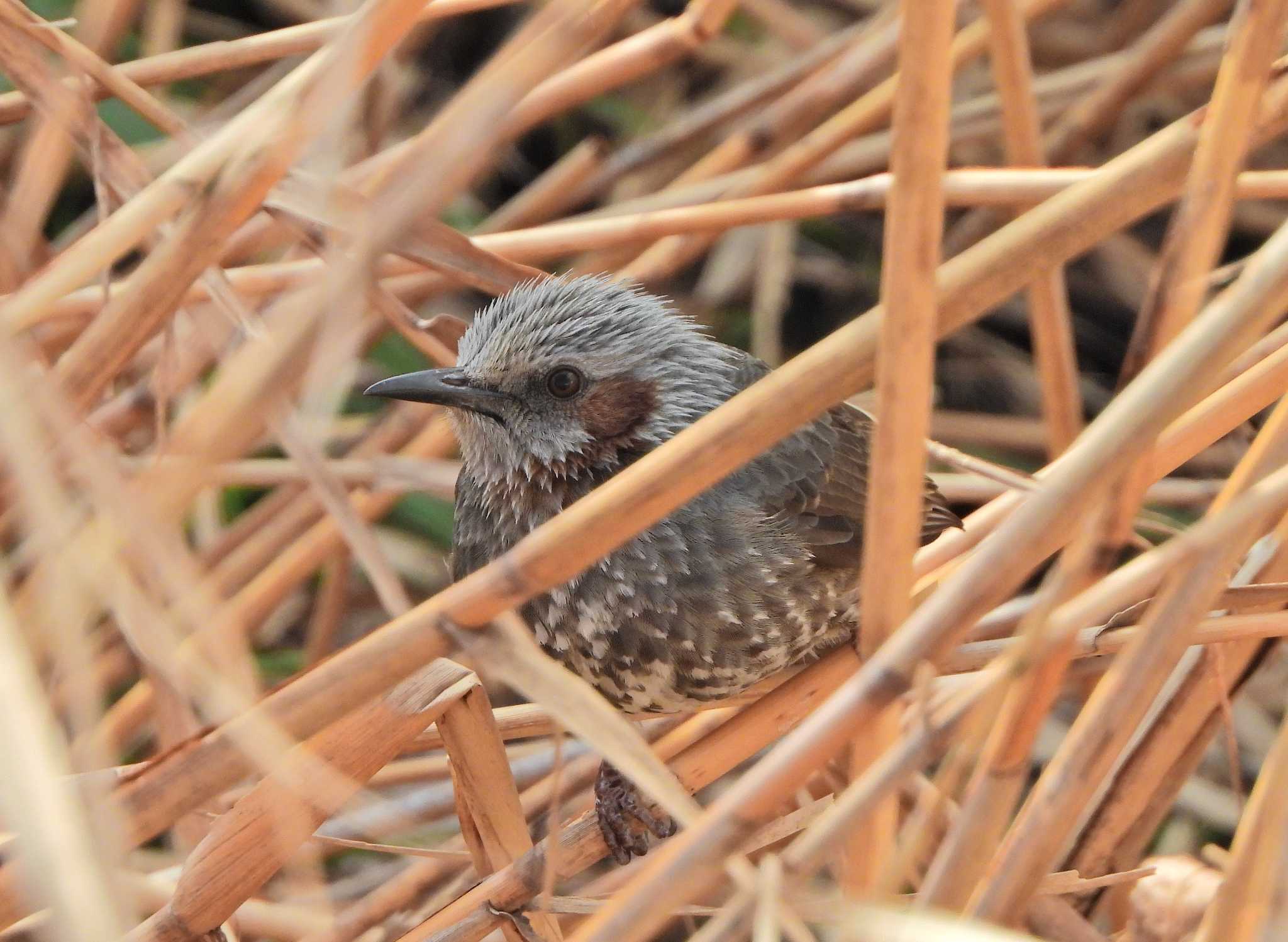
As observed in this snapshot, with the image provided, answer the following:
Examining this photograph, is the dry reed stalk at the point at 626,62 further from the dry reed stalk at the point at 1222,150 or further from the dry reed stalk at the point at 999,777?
the dry reed stalk at the point at 999,777

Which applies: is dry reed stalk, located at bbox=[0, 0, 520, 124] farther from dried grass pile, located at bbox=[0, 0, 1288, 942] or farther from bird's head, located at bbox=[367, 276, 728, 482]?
bird's head, located at bbox=[367, 276, 728, 482]

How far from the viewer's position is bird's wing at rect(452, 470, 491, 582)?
7.24 feet

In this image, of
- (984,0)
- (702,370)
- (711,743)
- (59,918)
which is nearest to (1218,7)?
(984,0)

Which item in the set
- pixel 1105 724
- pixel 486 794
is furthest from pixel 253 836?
pixel 1105 724

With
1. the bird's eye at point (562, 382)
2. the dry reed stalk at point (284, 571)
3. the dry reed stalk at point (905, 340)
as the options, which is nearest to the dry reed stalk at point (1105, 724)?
the dry reed stalk at point (905, 340)

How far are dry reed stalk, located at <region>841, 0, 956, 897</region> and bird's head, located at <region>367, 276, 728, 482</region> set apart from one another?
2.84 ft

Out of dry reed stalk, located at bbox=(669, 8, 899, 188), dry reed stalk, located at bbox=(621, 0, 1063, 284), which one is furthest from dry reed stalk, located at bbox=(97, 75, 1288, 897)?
dry reed stalk, located at bbox=(669, 8, 899, 188)

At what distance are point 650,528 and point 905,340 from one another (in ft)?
2.54

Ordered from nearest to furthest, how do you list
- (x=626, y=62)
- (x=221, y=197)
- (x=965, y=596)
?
(x=965, y=596) < (x=221, y=197) < (x=626, y=62)

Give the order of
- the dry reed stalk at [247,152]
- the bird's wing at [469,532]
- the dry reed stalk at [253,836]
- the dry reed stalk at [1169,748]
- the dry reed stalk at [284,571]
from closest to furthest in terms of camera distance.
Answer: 1. the dry reed stalk at [247,152]
2. the dry reed stalk at [253,836]
3. the dry reed stalk at [1169,748]
4. the bird's wing at [469,532]
5. the dry reed stalk at [284,571]

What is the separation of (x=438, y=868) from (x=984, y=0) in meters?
1.61

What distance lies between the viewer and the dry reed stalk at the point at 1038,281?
229cm

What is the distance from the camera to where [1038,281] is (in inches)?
88.0

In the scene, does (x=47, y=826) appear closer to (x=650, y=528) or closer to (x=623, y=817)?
(x=650, y=528)
